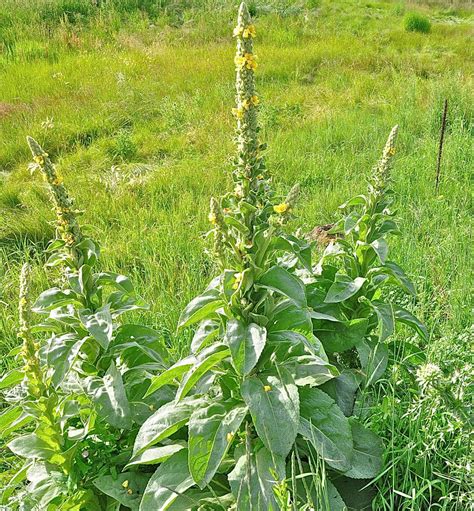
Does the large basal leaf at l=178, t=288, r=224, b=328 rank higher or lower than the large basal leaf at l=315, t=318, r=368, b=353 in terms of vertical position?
higher

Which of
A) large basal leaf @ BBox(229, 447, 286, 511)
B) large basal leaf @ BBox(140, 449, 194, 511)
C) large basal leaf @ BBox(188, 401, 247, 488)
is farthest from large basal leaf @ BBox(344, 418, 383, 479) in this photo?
large basal leaf @ BBox(140, 449, 194, 511)

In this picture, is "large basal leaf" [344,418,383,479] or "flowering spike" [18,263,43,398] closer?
"flowering spike" [18,263,43,398]

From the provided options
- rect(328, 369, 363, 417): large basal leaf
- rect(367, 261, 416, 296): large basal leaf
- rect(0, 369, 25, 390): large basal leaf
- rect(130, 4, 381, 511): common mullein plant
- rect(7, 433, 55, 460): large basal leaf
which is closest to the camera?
rect(130, 4, 381, 511): common mullein plant

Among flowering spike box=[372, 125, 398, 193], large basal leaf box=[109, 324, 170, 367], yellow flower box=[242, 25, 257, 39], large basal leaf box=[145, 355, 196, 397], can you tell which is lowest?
large basal leaf box=[109, 324, 170, 367]

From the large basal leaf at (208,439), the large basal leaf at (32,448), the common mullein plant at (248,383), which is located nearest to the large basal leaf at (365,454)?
the common mullein plant at (248,383)

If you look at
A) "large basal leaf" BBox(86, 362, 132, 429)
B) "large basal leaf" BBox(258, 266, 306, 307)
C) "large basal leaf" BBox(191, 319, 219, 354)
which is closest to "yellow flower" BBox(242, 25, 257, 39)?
"large basal leaf" BBox(258, 266, 306, 307)

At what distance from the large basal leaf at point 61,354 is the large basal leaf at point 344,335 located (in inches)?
36.1

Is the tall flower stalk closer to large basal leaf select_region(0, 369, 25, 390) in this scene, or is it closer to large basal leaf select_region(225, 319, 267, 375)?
large basal leaf select_region(0, 369, 25, 390)

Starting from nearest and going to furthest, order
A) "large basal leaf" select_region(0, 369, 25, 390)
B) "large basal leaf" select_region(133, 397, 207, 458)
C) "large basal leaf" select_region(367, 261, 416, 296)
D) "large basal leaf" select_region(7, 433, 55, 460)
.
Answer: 1. "large basal leaf" select_region(133, 397, 207, 458)
2. "large basal leaf" select_region(7, 433, 55, 460)
3. "large basal leaf" select_region(0, 369, 25, 390)
4. "large basal leaf" select_region(367, 261, 416, 296)

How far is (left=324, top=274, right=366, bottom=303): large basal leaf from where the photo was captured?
207 cm

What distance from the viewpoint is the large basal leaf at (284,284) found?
5.35ft

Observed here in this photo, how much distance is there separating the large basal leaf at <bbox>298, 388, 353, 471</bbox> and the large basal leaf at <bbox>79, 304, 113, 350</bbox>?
65cm

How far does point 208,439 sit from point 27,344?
630mm

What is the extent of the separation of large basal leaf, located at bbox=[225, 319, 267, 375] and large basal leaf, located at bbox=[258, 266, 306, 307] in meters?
0.13
